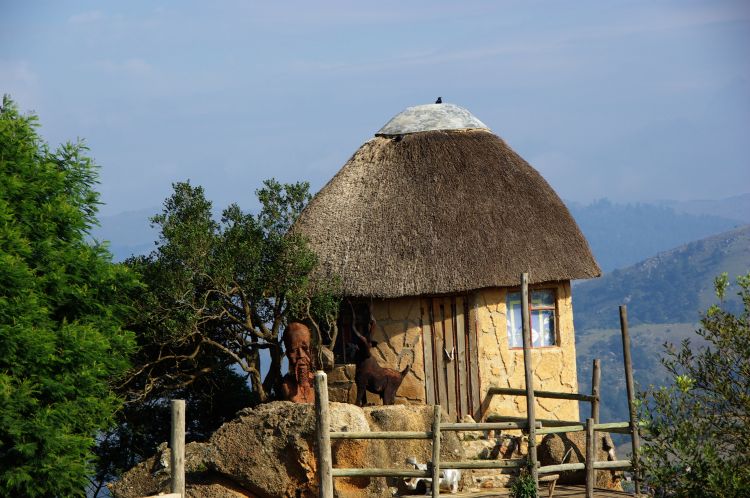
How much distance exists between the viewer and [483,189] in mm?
17578

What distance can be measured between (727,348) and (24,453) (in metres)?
8.54

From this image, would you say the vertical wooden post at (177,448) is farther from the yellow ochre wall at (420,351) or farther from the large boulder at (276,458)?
the yellow ochre wall at (420,351)

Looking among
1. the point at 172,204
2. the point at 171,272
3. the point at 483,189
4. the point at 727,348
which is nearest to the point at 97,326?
the point at 171,272

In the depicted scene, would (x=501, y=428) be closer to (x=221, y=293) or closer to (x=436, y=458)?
(x=436, y=458)

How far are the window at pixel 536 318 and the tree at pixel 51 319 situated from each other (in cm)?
565

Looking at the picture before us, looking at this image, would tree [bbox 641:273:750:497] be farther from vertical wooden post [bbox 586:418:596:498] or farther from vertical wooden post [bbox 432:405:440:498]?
vertical wooden post [bbox 586:418:596:498]

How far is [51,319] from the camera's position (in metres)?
14.5

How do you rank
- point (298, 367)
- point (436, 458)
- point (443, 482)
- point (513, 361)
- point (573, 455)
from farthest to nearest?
point (513, 361), point (573, 455), point (298, 367), point (443, 482), point (436, 458)

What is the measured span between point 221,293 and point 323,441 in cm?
417

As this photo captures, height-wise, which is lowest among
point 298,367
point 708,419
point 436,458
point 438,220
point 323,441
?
point 436,458

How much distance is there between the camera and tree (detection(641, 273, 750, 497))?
8.48 metres

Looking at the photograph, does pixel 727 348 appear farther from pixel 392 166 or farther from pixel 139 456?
pixel 139 456

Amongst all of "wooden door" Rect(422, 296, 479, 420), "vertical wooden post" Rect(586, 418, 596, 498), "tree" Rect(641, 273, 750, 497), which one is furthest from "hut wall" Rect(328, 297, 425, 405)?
"tree" Rect(641, 273, 750, 497)

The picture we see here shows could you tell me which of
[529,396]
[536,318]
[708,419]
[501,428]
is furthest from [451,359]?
[708,419]
